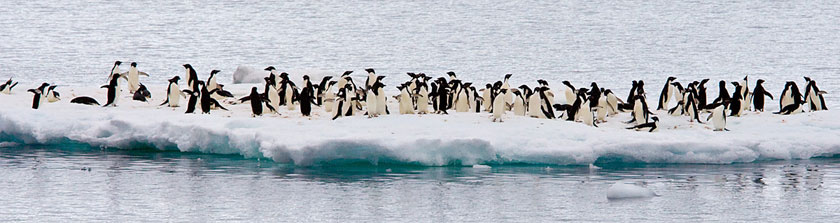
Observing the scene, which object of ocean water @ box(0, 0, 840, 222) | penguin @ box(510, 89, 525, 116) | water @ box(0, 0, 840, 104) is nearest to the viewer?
ocean water @ box(0, 0, 840, 222)

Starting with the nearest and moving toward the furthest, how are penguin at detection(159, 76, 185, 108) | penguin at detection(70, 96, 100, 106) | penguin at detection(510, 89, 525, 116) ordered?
penguin at detection(510, 89, 525, 116) < penguin at detection(159, 76, 185, 108) < penguin at detection(70, 96, 100, 106)

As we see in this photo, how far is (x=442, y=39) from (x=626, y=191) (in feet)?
195

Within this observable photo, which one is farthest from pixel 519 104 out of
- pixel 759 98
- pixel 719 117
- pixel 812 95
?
pixel 812 95

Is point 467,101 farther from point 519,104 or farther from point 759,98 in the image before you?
point 759,98

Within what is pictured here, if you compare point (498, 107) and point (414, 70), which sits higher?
point (414, 70)

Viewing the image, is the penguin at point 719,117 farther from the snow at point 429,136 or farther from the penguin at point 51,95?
the penguin at point 51,95

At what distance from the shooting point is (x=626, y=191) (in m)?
12.3

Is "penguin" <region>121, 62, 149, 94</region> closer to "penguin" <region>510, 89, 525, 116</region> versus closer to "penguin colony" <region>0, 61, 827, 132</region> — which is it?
"penguin colony" <region>0, 61, 827, 132</region>

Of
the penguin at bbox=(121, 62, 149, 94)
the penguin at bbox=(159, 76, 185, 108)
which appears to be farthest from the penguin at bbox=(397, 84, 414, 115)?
the penguin at bbox=(121, 62, 149, 94)

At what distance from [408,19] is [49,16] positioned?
94.9 ft

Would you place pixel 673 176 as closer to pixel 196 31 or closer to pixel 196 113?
pixel 196 113

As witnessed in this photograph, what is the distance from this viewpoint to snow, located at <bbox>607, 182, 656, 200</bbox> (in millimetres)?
12305

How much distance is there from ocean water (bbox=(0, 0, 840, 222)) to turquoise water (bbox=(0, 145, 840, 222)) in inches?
1.4

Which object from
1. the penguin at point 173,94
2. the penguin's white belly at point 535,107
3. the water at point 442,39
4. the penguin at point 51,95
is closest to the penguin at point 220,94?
the penguin at point 173,94
